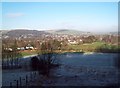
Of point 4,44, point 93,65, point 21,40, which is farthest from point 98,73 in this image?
point 4,44

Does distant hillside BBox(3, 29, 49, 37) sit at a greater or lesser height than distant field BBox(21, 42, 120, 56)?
greater

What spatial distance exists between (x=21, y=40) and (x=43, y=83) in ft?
3.70

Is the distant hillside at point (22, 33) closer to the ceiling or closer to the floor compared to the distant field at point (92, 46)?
closer to the ceiling

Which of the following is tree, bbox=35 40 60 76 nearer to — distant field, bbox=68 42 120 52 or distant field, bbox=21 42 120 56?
distant field, bbox=21 42 120 56

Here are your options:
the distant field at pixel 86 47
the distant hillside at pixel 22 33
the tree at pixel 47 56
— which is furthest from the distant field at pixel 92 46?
the distant hillside at pixel 22 33

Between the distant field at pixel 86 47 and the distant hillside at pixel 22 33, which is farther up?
the distant hillside at pixel 22 33

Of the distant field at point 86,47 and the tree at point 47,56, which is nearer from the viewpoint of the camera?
the tree at point 47,56

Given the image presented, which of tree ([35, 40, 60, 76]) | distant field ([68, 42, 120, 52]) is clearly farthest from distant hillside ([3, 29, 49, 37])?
distant field ([68, 42, 120, 52])

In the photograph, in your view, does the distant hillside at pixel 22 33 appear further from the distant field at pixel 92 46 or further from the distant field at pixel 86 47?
the distant field at pixel 92 46

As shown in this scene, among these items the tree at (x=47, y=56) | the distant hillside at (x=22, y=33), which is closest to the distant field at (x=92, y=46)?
the tree at (x=47, y=56)

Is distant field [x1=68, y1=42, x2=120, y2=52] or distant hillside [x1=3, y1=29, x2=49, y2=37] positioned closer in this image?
distant hillside [x1=3, y1=29, x2=49, y2=37]

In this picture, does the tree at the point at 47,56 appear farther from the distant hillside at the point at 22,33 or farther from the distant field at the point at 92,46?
the distant field at the point at 92,46

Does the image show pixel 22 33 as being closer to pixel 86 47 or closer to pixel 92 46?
pixel 86 47

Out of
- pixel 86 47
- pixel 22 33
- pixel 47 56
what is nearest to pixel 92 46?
pixel 86 47
